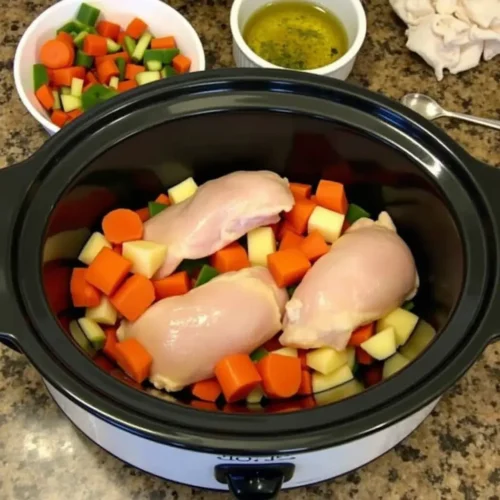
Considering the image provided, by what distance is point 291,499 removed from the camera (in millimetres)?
799

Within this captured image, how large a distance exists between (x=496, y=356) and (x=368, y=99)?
1.10 feet

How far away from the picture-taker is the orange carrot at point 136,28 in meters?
1.05

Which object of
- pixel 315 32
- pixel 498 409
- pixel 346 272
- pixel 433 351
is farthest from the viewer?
pixel 315 32

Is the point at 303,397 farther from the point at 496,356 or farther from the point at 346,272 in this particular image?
the point at 496,356

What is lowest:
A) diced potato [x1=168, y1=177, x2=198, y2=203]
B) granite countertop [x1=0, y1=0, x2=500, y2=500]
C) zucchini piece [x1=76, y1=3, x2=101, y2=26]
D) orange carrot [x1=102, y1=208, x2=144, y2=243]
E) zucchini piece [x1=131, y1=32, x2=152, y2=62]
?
granite countertop [x1=0, y1=0, x2=500, y2=500]

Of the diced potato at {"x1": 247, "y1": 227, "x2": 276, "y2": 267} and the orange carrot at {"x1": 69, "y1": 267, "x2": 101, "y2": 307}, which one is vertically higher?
the diced potato at {"x1": 247, "y1": 227, "x2": 276, "y2": 267}

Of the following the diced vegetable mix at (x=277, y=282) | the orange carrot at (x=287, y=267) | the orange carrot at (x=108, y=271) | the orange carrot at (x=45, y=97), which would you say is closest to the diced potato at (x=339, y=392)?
the diced vegetable mix at (x=277, y=282)

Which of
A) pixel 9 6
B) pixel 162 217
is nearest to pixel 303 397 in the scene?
pixel 162 217

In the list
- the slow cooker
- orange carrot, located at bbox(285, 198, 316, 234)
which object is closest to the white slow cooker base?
the slow cooker

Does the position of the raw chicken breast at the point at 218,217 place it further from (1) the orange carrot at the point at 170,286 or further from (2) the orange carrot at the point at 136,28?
(2) the orange carrot at the point at 136,28

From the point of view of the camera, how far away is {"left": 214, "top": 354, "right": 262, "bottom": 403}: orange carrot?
69 centimetres

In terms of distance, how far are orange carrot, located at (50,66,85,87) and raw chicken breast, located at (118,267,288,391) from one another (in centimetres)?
40

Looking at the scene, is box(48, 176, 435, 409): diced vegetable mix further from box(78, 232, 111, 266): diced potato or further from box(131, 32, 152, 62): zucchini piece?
box(131, 32, 152, 62): zucchini piece

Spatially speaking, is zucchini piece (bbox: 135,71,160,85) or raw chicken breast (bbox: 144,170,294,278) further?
zucchini piece (bbox: 135,71,160,85)
